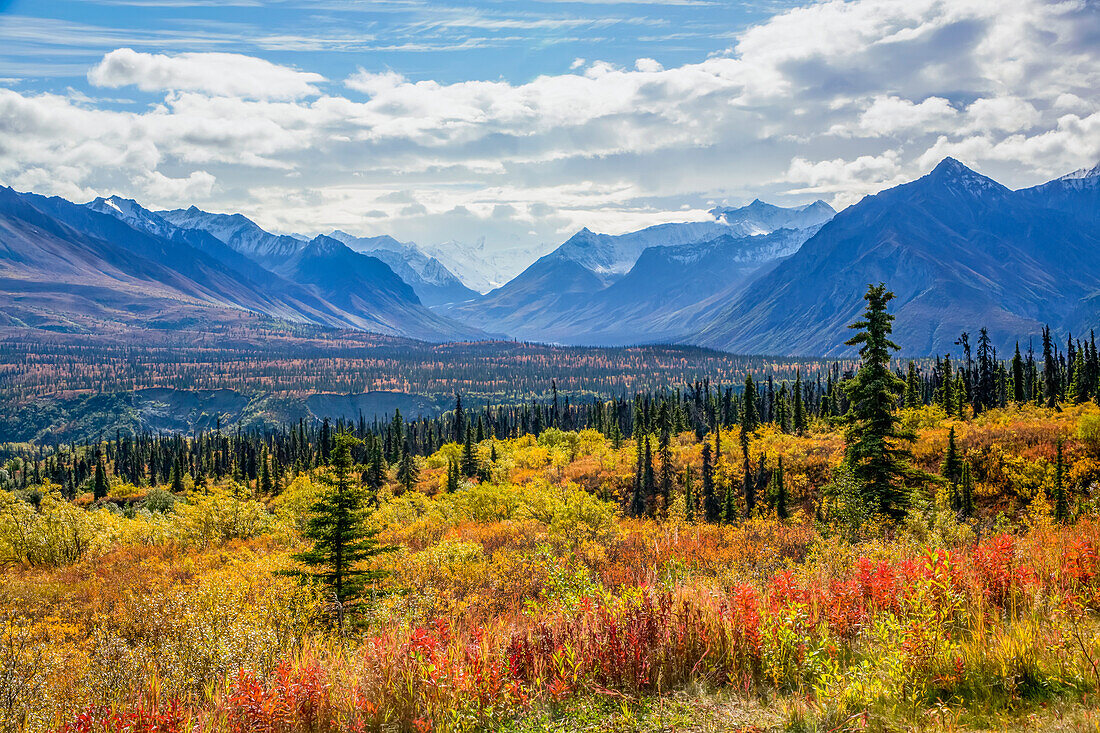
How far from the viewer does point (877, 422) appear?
2639 cm

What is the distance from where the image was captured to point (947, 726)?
5125 millimetres

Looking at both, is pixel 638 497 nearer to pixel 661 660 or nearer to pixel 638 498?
pixel 638 498

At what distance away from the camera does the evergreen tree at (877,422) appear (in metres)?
25.8

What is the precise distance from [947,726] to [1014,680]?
1.33m

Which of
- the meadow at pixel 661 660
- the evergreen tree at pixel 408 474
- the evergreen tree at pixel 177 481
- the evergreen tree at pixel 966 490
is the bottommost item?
the evergreen tree at pixel 177 481

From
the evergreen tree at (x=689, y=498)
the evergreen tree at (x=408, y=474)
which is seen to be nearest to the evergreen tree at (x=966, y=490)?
the evergreen tree at (x=689, y=498)

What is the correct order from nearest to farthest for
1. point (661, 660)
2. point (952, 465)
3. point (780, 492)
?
point (661, 660) → point (952, 465) → point (780, 492)

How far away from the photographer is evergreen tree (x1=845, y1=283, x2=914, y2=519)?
25844 mm

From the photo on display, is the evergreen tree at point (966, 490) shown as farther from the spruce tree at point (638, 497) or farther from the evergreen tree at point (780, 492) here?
the spruce tree at point (638, 497)

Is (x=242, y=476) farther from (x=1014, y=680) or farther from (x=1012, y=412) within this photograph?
(x=1014, y=680)

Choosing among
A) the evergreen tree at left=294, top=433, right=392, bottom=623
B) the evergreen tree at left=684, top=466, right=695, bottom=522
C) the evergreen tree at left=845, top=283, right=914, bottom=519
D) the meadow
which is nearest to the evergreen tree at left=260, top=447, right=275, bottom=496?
the evergreen tree at left=684, top=466, right=695, bottom=522

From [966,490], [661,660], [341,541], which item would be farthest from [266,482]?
[661,660]

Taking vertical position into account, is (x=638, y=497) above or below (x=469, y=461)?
above

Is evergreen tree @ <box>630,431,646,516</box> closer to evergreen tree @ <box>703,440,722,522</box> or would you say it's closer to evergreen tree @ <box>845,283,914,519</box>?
evergreen tree @ <box>703,440,722,522</box>
